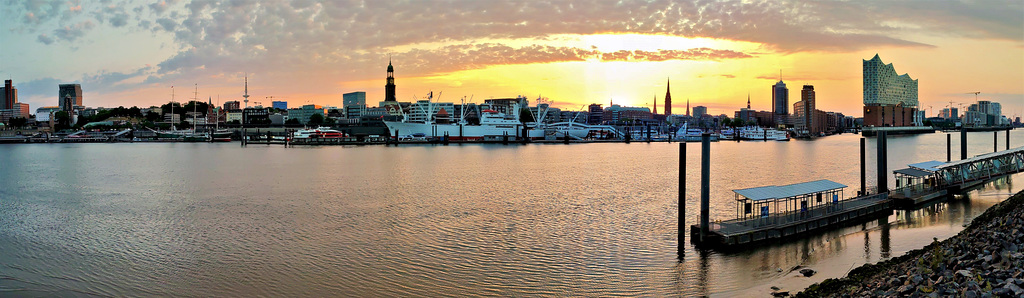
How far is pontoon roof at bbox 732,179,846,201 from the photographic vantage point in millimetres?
19281

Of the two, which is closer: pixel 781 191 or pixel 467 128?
pixel 781 191

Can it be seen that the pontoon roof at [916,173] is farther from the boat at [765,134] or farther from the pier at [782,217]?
the boat at [765,134]

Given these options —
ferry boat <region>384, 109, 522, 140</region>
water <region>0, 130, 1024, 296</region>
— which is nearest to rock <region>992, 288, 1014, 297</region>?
water <region>0, 130, 1024, 296</region>

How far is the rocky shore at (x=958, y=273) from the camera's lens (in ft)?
30.1

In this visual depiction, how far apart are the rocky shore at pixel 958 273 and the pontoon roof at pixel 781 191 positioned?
472 centimetres

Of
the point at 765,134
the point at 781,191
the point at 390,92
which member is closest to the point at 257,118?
the point at 390,92

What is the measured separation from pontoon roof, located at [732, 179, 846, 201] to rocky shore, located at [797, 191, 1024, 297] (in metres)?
4.72

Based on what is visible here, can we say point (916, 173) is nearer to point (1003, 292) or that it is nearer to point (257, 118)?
point (1003, 292)

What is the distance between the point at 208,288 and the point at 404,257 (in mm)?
5437

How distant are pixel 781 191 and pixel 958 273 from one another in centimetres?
1011

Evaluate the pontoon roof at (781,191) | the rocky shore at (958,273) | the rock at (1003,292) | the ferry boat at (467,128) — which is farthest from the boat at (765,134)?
the rock at (1003,292)

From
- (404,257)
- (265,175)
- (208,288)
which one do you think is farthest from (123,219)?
(265,175)

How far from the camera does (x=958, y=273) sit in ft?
33.7

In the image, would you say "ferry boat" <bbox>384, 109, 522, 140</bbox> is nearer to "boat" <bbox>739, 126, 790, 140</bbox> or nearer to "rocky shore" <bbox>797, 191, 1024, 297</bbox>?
"boat" <bbox>739, 126, 790, 140</bbox>
